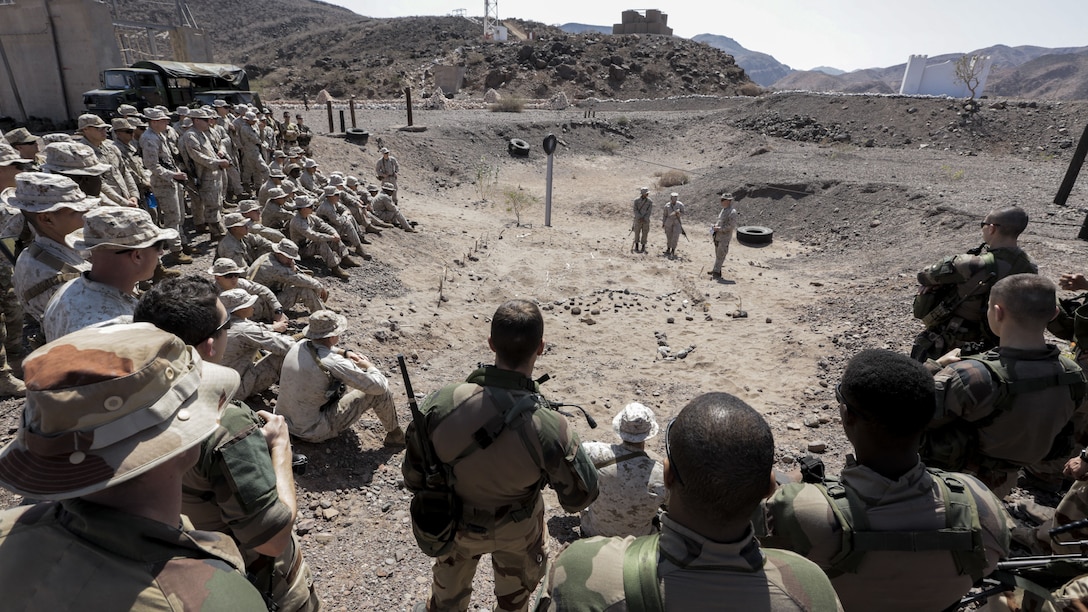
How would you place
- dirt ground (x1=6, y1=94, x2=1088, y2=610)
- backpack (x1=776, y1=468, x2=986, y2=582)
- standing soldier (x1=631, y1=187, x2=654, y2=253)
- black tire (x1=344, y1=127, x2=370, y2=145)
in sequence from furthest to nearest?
black tire (x1=344, y1=127, x2=370, y2=145), standing soldier (x1=631, y1=187, x2=654, y2=253), dirt ground (x1=6, y1=94, x2=1088, y2=610), backpack (x1=776, y1=468, x2=986, y2=582)

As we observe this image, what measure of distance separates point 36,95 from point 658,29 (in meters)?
50.6

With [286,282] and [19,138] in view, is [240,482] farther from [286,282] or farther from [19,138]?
[19,138]

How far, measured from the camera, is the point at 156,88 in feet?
47.2

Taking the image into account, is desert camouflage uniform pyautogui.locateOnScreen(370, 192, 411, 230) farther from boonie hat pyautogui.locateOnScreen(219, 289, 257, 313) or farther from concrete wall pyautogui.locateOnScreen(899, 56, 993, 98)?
concrete wall pyautogui.locateOnScreen(899, 56, 993, 98)

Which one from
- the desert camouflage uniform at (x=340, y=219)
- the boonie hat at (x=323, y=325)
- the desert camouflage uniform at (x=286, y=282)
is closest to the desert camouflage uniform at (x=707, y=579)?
the boonie hat at (x=323, y=325)

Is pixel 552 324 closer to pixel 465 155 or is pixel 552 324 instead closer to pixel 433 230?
pixel 433 230

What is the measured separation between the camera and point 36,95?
53.2ft

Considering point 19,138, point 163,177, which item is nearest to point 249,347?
point 19,138

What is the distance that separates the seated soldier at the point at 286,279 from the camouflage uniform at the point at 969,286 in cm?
669

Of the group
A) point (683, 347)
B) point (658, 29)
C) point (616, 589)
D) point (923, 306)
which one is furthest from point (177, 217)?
point (658, 29)

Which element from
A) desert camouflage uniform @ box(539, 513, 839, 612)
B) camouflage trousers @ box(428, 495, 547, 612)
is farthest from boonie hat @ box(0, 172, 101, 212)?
desert camouflage uniform @ box(539, 513, 839, 612)

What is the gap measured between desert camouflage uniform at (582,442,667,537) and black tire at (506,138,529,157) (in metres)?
20.9

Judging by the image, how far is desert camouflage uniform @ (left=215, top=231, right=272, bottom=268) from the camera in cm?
700

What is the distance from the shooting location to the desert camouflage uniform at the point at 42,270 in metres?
3.54
